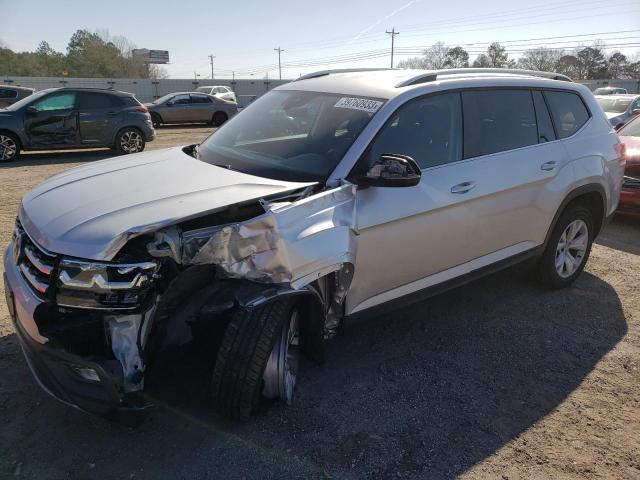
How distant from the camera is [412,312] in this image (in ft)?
13.1

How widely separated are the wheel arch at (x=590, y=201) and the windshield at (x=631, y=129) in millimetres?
3748

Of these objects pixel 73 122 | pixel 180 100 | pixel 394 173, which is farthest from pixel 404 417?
pixel 180 100

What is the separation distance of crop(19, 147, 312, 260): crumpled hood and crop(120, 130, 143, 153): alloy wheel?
942 cm

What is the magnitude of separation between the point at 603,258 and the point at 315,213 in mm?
4261

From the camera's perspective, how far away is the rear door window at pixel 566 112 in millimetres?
4176

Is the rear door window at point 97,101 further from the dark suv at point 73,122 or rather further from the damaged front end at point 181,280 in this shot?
the damaged front end at point 181,280

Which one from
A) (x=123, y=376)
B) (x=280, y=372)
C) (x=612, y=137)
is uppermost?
(x=612, y=137)

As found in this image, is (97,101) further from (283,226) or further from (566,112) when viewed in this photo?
(283,226)

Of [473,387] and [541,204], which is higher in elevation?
[541,204]

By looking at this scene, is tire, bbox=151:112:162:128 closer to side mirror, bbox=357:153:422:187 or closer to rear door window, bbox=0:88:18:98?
rear door window, bbox=0:88:18:98

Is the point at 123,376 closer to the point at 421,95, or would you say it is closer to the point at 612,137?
the point at 421,95

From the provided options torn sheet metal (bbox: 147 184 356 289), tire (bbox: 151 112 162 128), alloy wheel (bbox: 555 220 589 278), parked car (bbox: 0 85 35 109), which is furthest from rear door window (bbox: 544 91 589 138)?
tire (bbox: 151 112 162 128)

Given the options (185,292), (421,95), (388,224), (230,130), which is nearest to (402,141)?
(421,95)

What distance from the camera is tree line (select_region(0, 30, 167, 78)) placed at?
6216cm
